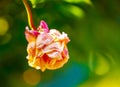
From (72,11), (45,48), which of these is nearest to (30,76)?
(45,48)

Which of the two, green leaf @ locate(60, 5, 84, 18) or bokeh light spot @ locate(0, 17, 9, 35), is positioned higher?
green leaf @ locate(60, 5, 84, 18)

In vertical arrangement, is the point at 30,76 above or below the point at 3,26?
below

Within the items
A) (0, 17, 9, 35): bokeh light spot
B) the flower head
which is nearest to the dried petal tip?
the flower head

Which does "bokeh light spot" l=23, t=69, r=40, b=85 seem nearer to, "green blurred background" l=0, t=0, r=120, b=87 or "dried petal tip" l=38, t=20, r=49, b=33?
"green blurred background" l=0, t=0, r=120, b=87

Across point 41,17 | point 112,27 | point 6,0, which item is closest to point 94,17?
point 112,27

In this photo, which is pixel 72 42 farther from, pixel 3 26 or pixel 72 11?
pixel 3 26

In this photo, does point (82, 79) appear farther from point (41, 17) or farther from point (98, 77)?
point (41, 17)

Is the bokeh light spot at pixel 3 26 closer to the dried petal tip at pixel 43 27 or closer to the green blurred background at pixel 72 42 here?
the green blurred background at pixel 72 42
